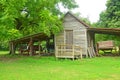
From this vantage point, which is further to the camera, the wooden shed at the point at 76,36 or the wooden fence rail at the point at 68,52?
the wooden shed at the point at 76,36

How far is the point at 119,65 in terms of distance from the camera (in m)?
19.9

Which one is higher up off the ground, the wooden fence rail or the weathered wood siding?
the weathered wood siding

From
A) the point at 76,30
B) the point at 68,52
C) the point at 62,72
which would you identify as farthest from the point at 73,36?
the point at 62,72

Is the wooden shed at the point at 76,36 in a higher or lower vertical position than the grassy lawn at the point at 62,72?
higher

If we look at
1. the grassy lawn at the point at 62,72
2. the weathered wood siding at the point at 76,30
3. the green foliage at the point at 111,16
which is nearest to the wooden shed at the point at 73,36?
the weathered wood siding at the point at 76,30

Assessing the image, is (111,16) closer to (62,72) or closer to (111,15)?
(111,15)

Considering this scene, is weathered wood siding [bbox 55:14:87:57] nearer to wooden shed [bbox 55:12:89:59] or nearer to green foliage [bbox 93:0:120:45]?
wooden shed [bbox 55:12:89:59]

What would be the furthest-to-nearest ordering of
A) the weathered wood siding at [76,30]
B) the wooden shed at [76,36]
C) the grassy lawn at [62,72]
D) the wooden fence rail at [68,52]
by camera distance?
1. the weathered wood siding at [76,30]
2. the wooden shed at [76,36]
3. the wooden fence rail at [68,52]
4. the grassy lawn at [62,72]

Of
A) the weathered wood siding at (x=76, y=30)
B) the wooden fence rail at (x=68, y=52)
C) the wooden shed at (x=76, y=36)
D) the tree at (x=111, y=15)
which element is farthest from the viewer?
the tree at (x=111, y=15)

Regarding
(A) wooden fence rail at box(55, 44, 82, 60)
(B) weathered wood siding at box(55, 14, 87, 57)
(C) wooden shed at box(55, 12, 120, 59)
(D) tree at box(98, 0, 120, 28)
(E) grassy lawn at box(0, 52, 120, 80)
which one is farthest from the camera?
(D) tree at box(98, 0, 120, 28)

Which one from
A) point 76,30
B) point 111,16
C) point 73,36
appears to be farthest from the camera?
point 111,16

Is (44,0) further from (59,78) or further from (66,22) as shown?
(59,78)

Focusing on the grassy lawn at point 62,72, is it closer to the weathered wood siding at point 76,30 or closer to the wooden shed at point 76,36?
the wooden shed at point 76,36

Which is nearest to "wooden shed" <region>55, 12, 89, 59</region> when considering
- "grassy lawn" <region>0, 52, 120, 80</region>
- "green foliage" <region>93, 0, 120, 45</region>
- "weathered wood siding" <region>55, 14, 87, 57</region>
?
"weathered wood siding" <region>55, 14, 87, 57</region>
